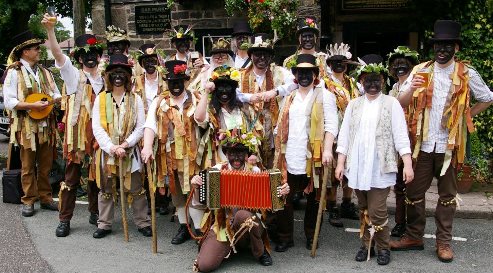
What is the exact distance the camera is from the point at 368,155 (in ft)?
16.9

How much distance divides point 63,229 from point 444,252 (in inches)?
161

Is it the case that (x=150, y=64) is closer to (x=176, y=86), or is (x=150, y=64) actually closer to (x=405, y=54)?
(x=176, y=86)

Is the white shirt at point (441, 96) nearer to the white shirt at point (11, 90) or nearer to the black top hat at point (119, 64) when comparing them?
the black top hat at point (119, 64)

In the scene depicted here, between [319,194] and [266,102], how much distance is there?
119cm

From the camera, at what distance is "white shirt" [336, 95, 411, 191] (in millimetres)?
5105

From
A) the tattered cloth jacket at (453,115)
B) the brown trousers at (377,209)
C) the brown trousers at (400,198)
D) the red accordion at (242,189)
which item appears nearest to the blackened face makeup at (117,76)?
the red accordion at (242,189)

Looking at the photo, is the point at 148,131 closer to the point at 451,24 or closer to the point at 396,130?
the point at 396,130

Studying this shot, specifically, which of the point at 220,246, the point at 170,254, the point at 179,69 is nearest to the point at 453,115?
the point at 220,246

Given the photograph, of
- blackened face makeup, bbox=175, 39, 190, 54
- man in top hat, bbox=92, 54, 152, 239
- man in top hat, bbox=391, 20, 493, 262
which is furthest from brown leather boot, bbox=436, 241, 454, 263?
blackened face makeup, bbox=175, 39, 190, 54

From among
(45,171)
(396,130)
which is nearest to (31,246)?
(45,171)

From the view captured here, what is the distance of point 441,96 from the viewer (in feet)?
17.5

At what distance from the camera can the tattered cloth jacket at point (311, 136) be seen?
547 centimetres

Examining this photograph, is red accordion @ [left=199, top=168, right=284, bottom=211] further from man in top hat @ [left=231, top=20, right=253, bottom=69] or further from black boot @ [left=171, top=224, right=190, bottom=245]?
man in top hat @ [left=231, top=20, right=253, bottom=69]

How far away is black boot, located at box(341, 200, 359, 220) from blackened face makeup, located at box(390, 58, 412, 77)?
183 centimetres
